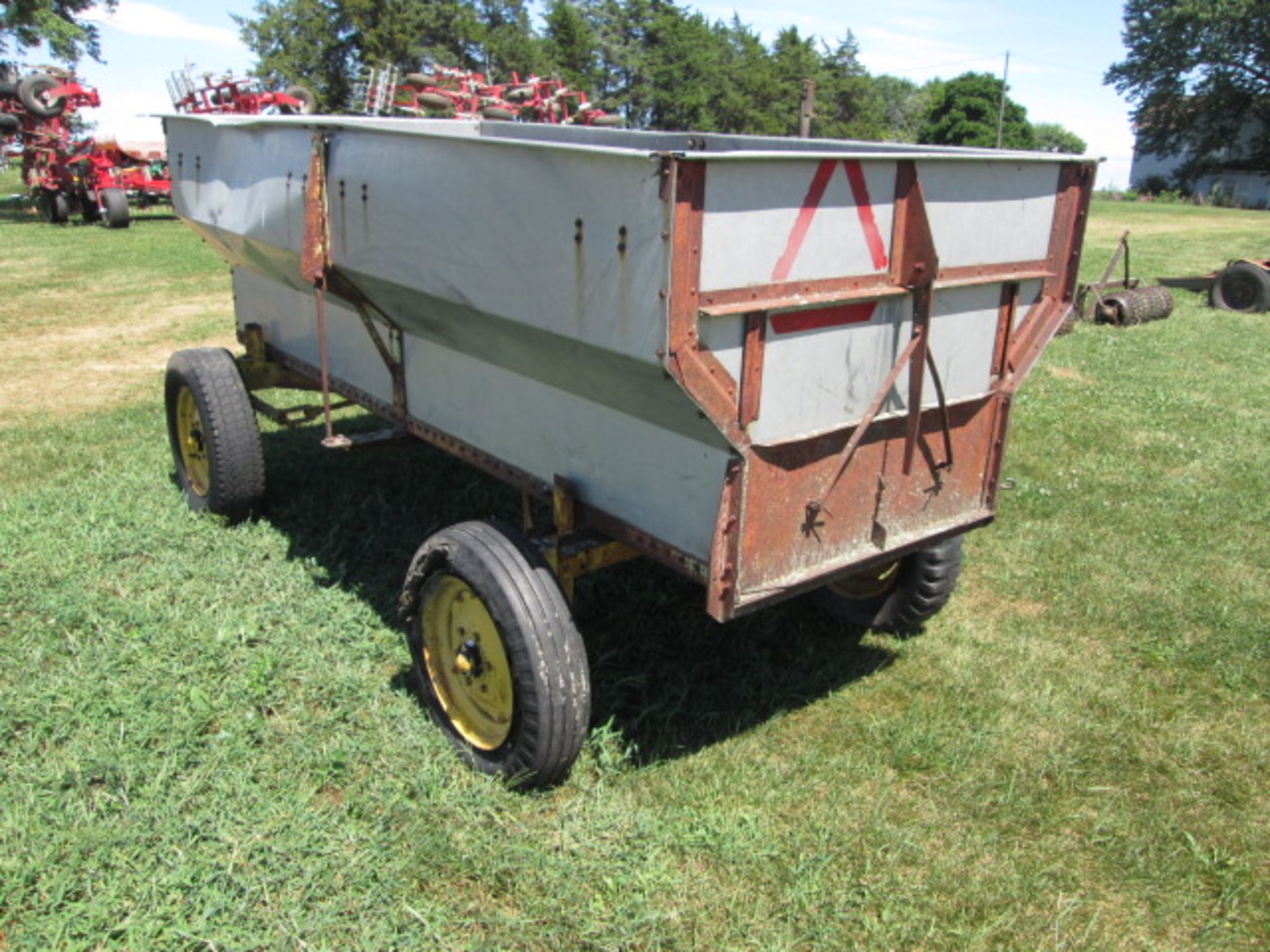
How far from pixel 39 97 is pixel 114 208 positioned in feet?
8.07

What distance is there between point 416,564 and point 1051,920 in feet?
7.19

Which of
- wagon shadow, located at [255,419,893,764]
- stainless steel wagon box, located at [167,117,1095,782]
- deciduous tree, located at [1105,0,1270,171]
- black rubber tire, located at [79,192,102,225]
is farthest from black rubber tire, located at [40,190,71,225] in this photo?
deciduous tree, located at [1105,0,1270,171]

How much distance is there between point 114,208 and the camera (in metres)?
19.2

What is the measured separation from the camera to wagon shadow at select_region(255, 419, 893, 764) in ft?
12.5

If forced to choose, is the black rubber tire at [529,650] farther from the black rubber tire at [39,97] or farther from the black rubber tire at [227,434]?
the black rubber tire at [39,97]

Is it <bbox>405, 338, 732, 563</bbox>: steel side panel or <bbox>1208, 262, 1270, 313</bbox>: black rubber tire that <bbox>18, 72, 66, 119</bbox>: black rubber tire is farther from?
<bbox>1208, 262, 1270, 313</bbox>: black rubber tire

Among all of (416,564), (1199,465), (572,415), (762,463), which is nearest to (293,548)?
(416,564)

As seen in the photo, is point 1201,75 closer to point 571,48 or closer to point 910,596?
point 571,48

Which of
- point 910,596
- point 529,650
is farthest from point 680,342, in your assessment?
point 910,596

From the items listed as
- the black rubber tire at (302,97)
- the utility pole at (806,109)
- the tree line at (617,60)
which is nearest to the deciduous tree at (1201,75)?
the tree line at (617,60)

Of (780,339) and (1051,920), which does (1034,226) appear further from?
(1051,920)

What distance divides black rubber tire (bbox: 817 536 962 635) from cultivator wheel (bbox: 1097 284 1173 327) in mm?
A: 8865

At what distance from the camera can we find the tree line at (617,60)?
55.2 meters

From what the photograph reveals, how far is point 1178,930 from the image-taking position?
9.52 feet
